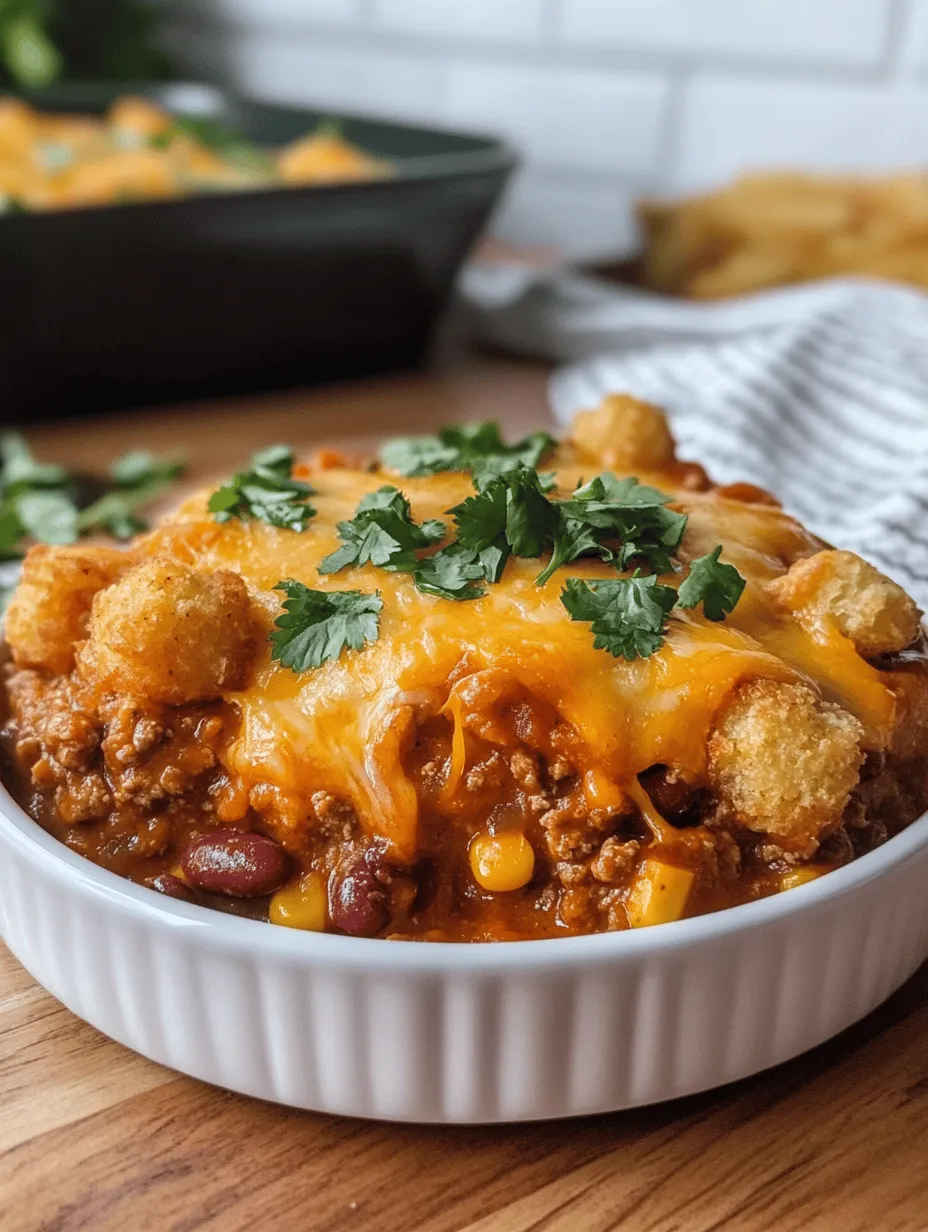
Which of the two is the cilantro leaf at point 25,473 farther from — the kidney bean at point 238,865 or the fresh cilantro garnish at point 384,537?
the kidney bean at point 238,865

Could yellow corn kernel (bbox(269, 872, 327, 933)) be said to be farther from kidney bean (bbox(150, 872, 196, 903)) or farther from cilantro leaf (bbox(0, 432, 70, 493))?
cilantro leaf (bbox(0, 432, 70, 493))

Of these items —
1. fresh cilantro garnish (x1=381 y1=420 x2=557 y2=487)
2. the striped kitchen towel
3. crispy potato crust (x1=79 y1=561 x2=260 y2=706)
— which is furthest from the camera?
the striped kitchen towel

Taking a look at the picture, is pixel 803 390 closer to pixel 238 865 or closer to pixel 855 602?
pixel 855 602

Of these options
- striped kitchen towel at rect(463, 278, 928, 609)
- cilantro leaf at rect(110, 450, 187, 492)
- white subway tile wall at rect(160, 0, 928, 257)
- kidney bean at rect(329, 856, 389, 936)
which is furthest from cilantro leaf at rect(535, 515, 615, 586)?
white subway tile wall at rect(160, 0, 928, 257)

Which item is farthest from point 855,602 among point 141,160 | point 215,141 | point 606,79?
point 606,79

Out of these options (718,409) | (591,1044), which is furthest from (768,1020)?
(718,409)

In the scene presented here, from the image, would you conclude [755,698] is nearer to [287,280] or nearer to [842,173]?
[287,280]

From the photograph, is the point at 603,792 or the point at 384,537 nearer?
the point at 603,792
